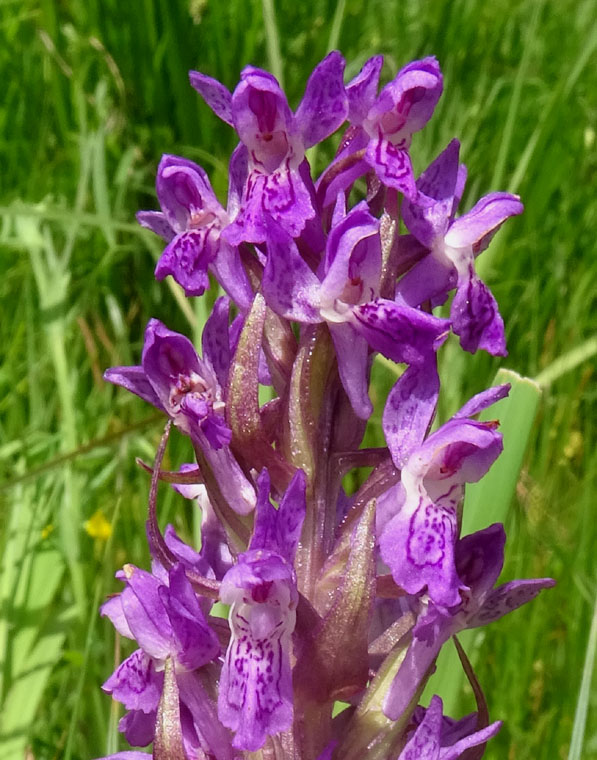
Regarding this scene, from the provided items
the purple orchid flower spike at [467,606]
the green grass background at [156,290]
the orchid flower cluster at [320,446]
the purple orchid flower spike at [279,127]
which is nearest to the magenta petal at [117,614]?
the orchid flower cluster at [320,446]

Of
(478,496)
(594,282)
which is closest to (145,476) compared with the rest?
(478,496)

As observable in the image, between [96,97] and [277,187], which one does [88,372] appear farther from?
[277,187]

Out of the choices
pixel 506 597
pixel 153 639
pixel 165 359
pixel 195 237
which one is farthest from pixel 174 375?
pixel 506 597

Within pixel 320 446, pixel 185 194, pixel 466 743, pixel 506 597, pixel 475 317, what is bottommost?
pixel 466 743

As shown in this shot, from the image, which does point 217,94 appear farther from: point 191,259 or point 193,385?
point 193,385

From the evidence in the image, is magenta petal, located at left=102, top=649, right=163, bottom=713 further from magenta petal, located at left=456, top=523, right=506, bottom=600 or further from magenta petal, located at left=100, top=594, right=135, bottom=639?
magenta petal, located at left=456, top=523, right=506, bottom=600

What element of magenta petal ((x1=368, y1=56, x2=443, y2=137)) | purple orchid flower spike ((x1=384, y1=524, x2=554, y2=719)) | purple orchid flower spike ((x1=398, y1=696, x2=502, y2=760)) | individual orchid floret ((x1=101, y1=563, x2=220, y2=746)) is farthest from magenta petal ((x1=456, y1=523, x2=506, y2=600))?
magenta petal ((x1=368, y1=56, x2=443, y2=137))

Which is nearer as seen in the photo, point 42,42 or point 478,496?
point 478,496

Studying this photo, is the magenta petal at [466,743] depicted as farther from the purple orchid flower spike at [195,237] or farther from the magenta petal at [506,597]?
the purple orchid flower spike at [195,237]
